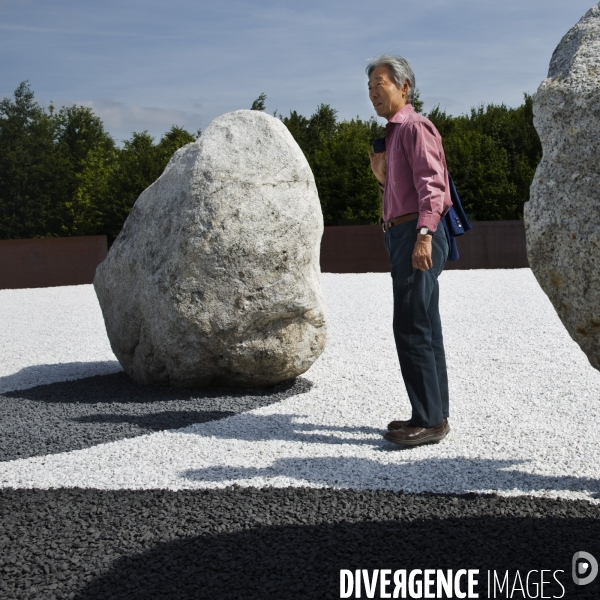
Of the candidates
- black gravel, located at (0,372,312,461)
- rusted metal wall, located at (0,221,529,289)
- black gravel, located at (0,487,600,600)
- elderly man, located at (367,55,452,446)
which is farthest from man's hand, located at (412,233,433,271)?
rusted metal wall, located at (0,221,529,289)

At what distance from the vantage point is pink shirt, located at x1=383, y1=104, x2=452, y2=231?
408 centimetres

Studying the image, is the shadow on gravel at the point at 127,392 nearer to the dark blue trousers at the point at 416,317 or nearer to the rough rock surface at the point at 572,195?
the dark blue trousers at the point at 416,317

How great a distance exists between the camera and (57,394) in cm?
649

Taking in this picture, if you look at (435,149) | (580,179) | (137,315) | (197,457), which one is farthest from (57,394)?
(580,179)

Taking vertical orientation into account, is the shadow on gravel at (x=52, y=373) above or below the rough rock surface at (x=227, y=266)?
below

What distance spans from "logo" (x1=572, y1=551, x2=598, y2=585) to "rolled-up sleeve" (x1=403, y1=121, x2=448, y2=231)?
188 centimetres

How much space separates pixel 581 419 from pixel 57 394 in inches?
172

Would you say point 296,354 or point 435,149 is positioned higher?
point 435,149

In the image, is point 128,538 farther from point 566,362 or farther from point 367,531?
point 566,362

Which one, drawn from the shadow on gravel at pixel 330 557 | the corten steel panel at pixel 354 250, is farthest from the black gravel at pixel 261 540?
the corten steel panel at pixel 354 250

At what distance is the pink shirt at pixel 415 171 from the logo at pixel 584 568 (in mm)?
1891

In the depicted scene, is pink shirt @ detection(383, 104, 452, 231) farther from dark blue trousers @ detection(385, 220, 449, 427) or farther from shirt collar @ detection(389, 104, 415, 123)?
dark blue trousers @ detection(385, 220, 449, 427)

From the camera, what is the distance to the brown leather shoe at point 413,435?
445 centimetres

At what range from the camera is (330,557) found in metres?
2.91
